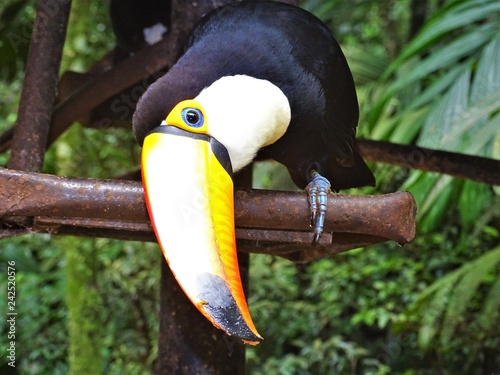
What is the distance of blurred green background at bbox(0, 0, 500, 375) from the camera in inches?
88.4

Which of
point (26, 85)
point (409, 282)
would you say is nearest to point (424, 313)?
point (409, 282)

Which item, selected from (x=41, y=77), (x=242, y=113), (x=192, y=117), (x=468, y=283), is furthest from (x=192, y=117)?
(x=468, y=283)

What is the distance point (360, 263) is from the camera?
11.7 feet

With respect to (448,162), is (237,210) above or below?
below

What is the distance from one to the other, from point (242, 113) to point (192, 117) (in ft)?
0.35

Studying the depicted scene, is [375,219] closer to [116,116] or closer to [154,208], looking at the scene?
[154,208]

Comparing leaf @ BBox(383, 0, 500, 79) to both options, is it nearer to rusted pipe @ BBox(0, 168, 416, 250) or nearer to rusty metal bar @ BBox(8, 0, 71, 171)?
rusty metal bar @ BBox(8, 0, 71, 171)

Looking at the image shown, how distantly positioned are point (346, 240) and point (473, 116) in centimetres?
89

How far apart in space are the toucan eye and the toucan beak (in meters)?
0.02

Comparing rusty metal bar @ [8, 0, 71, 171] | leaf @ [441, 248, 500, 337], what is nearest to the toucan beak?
rusty metal bar @ [8, 0, 71, 171]

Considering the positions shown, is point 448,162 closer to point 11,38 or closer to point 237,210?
point 237,210

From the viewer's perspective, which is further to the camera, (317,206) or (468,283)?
(468,283)

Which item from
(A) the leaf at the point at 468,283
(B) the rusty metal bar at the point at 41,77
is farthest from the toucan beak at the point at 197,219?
(A) the leaf at the point at 468,283

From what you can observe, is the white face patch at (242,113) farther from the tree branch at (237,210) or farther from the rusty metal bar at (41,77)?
the rusty metal bar at (41,77)
